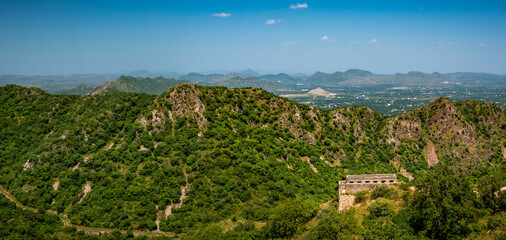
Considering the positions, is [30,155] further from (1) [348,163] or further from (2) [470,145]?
(2) [470,145]

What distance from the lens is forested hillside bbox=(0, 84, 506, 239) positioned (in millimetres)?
47812

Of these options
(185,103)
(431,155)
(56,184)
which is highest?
(185,103)

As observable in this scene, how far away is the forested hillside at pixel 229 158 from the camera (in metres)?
47.8

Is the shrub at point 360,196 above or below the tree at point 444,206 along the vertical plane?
below

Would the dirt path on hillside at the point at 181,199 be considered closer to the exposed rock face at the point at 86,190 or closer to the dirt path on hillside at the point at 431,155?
the exposed rock face at the point at 86,190

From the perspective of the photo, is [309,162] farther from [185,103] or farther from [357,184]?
[185,103]

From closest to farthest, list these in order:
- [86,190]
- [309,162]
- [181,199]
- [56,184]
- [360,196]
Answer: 1. [360,196]
2. [181,199]
3. [86,190]
4. [56,184]
5. [309,162]

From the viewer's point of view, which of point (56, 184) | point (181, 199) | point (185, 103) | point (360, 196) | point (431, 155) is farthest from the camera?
point (431, 155)

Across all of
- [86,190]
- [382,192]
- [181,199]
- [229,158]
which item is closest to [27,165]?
[86,190]

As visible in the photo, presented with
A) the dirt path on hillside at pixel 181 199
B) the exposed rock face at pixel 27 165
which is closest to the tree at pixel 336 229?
the dirt path on hillside at pixel 181 199

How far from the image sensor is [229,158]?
7762 cm

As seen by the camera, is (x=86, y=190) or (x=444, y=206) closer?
(x=444, y=206)

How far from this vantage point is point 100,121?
88.4m

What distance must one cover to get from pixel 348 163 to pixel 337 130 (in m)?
16.3
